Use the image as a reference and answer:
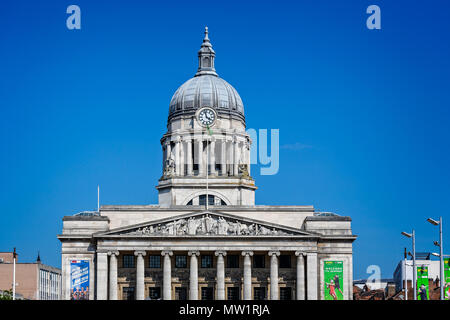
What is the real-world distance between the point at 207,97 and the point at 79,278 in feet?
112

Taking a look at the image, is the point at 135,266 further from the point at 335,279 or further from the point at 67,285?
the point at 335,279

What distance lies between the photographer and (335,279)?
94.8 metres

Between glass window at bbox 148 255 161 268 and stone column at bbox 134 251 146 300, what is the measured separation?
2528mm

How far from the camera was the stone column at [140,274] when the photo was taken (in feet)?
303

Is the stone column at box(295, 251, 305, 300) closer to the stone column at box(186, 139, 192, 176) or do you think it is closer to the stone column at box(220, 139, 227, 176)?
the stone column at box(220, 139, 227, 176)

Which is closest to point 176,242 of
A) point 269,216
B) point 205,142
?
point 269,216

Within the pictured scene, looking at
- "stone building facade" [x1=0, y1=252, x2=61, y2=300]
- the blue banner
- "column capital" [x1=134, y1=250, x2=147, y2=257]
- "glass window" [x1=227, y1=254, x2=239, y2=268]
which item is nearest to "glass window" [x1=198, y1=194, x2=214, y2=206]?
"glass window" [x1=227, y1=254, x2=239, y2=268]

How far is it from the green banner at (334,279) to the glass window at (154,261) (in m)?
19.2

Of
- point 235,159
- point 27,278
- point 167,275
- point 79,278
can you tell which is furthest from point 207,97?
point 27,278

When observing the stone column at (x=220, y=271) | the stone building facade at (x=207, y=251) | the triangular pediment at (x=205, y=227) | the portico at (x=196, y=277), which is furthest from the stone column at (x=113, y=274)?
the stone column at (x=220, y=271)

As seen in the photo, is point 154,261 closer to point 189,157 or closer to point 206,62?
point 189,157

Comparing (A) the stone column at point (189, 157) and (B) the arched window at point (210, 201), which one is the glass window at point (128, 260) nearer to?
(B) the arched window at point (210, 201)

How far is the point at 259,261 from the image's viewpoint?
96.3 m
